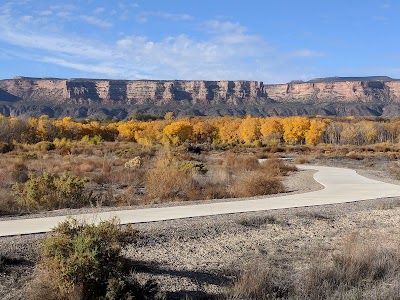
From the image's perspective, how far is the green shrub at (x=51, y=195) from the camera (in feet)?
54.7

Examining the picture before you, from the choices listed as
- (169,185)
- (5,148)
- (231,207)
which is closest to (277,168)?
(169,185)

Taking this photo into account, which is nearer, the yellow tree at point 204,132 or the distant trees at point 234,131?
the distant trees at point 234,131

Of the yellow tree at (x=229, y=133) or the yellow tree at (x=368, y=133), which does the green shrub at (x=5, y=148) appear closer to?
the yellow tree at (x=229, y=133)

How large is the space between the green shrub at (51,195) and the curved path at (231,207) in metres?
3.18

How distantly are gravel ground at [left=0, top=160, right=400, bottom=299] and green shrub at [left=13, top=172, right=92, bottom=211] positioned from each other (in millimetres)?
5464

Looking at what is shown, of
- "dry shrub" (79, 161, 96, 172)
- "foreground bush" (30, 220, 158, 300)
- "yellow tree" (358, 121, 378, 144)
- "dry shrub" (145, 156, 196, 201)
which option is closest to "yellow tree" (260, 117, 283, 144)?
"yellow tree" (358, 121, 378, 144)

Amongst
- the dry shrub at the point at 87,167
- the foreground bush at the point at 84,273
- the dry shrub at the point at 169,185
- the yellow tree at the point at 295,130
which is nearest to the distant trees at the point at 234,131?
the yellow tree at the point at 295,130

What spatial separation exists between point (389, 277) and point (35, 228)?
7.36m

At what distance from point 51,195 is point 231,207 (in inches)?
228

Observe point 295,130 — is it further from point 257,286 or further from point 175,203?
point 257,286

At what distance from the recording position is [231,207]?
1614 centimetres

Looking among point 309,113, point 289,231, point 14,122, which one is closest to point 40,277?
point 289,231

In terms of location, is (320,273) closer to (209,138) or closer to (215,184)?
(215,184)

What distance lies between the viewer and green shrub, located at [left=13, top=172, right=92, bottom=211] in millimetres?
16688
